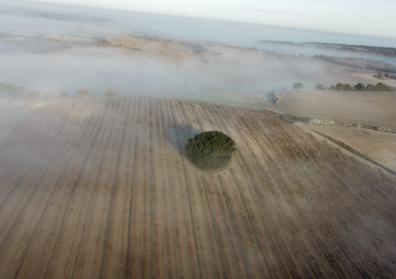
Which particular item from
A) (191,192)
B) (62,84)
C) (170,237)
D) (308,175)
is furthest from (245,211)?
(62,84)

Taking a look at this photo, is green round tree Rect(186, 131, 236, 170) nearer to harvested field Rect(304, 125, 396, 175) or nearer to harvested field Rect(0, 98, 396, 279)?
harvested field Rect(0, 98, 396, 279)

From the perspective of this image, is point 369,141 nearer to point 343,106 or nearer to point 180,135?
point 343,106

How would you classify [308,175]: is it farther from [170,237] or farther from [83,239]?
[83,239]

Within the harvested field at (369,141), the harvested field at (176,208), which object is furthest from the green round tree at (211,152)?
the harvested field at (369,141)

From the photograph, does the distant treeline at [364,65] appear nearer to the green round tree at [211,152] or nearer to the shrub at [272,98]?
the shrub at [272,98]

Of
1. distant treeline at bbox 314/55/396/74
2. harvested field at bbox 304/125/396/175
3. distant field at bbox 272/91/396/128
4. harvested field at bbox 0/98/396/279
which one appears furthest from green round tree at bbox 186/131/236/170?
distant treeline at bbox 314/55/396/74
